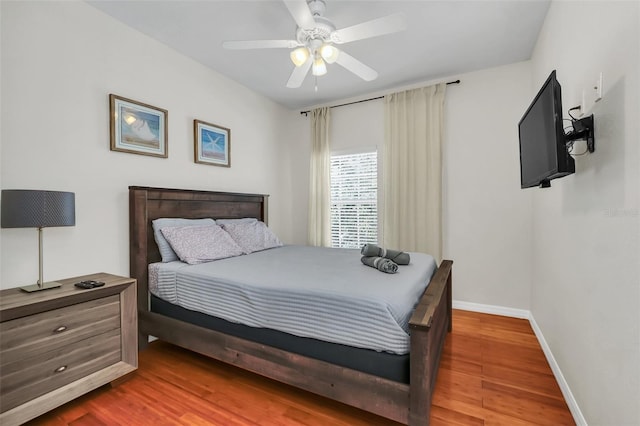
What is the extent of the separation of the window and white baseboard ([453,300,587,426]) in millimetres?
1341

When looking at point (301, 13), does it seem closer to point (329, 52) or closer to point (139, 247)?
point (329, 52)

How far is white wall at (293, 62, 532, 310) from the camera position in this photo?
3.09 meters

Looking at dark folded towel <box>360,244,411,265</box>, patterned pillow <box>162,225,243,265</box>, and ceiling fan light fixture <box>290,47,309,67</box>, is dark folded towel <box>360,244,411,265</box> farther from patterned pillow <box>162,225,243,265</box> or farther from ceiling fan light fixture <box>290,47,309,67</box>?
ceiling fan light fixture <box>290,47,309,67</box>

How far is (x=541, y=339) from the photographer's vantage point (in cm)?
246

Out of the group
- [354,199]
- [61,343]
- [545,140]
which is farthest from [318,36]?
[61,343]

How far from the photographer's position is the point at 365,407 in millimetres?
1465

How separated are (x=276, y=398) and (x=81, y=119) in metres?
2.42

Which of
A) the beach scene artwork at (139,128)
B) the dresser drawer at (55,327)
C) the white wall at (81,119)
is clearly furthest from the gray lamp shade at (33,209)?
the beach scene artwork at (139,128)

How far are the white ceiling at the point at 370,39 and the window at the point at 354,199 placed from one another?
1008 millimetres

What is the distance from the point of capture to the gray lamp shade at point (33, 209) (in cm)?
159

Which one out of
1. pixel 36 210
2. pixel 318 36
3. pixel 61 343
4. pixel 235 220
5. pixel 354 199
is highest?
pixel 318 36

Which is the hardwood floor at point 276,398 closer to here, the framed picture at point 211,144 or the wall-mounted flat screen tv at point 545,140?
the wall-mounted flat screen tv at point 545,140

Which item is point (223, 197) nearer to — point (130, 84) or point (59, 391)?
point (130, 84)

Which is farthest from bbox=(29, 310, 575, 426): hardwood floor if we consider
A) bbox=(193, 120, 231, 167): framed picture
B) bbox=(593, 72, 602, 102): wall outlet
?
bbox=(193, 120, 231, 167): framed picture
